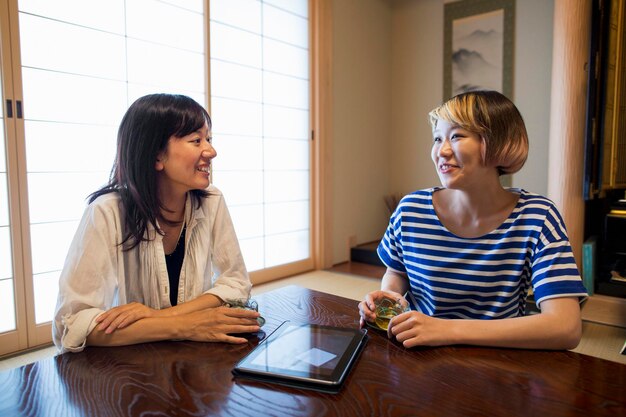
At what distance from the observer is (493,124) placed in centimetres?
110

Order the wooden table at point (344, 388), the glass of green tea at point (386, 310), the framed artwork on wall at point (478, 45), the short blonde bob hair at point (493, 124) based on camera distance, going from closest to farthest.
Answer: the wooden table at point (344, 388), the glass of green tea at point (386, 310), the short blonde bob hair at point (493, 124), the framed artwork on wall at point (478, 45)

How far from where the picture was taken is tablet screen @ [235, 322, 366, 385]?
2.44 ft

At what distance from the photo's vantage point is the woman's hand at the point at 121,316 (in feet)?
3.02

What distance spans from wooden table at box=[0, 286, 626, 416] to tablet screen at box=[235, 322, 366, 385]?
0.03 metres

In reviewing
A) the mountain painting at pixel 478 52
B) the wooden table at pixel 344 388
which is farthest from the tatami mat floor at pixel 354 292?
the mountain painting at pixel 478 52

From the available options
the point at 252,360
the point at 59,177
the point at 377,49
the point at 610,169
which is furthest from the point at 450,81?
the point at 252,360

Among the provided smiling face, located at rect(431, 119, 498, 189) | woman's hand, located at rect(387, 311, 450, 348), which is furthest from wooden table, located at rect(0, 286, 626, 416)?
smiling face, located at rect(431, 119, 498, 189)

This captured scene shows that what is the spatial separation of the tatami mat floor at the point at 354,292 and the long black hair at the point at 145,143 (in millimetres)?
1437

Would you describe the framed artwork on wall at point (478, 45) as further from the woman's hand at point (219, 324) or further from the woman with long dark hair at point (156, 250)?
the woman's hand at point (219, 324)

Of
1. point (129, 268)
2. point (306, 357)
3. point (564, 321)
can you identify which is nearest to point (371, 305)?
point (306, 357)

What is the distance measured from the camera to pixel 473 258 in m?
1.15

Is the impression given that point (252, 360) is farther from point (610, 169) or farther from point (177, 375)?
point (610, 169)

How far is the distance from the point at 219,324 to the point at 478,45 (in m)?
4.21

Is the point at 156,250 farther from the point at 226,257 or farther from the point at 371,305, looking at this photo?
the point at 371,305
